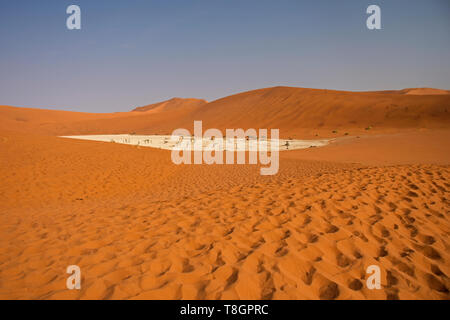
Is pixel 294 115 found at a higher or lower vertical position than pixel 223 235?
higher

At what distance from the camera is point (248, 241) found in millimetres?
3385

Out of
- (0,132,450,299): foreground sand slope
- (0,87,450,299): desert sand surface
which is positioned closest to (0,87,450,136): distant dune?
(0,87,450,299): desert sand surface

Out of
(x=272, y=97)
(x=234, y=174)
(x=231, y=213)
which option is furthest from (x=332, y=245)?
(x=272, y=97)

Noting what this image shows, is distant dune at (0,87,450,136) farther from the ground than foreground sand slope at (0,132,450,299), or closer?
farther from the ground

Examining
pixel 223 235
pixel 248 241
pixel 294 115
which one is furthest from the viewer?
→ pixel 294 115

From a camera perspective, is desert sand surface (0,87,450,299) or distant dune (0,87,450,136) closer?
desert sand surface (0,87,450,299)

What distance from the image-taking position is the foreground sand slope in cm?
245

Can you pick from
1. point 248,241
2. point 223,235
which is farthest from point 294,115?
point 248,241

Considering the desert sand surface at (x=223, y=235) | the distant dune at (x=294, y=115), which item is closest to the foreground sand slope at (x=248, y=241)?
the desert sand surface at (x=223, y=235)

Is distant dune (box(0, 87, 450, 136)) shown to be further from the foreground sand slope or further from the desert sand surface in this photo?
the foreground sand slope

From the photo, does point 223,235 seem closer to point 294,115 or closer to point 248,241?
point 248,241

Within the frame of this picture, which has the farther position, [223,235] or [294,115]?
[294,115]

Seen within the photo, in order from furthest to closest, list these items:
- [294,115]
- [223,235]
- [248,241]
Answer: [294,115] → [223,235] → [248,241]
